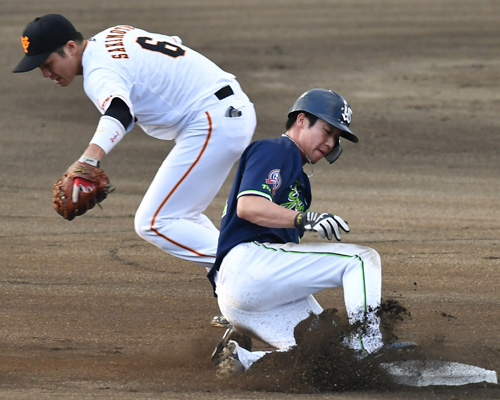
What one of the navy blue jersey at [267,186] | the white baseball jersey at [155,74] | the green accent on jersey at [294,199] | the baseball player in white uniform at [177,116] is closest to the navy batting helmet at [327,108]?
the navy blue jersey at [267,186]

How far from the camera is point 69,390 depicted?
15.1 ft

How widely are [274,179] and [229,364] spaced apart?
3.24 feet

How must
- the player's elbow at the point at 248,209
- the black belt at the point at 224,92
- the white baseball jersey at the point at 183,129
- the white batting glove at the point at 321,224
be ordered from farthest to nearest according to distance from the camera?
the black belt at the point at 224,92, the white baseball jersey at the point at 183,129, the player's elbow at the point at 248,209, the white batting glove at the point at 321,224

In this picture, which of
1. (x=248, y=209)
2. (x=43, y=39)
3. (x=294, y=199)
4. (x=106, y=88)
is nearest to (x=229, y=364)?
(x=248, y=209)

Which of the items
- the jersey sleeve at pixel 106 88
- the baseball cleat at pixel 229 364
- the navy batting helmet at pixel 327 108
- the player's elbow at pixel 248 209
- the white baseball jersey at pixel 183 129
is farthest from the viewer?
the white baseball jersey at pixel 183 129

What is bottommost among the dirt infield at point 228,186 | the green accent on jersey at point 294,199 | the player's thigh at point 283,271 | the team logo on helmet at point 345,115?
the dirt infield at point 228,186

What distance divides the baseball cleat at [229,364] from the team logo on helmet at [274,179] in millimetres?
861

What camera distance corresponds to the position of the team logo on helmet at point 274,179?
4676mm

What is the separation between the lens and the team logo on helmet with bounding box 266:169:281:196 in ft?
15.3

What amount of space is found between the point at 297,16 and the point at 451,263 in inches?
546

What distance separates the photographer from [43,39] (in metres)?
5.36

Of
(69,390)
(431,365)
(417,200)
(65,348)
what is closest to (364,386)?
(431,365)

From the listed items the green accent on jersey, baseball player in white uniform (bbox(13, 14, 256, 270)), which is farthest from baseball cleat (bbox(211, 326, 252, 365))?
the green accent on jersey

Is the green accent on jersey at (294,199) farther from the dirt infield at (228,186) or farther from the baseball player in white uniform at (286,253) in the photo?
the dirt infield at (228,186)
